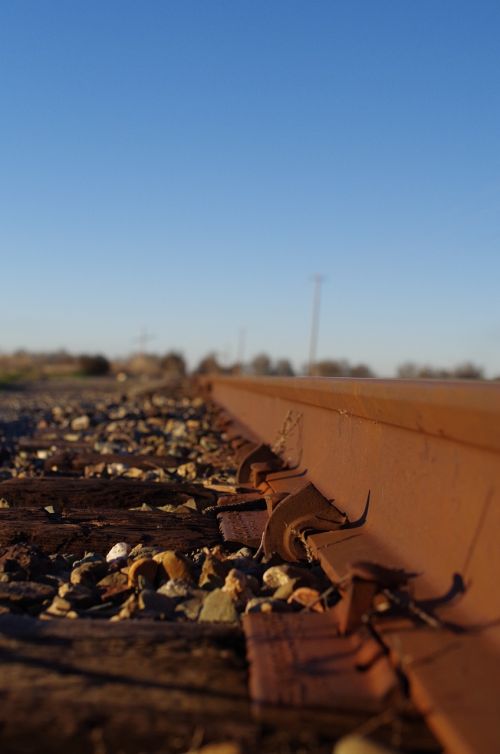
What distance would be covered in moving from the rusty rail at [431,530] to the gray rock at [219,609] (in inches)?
12.9

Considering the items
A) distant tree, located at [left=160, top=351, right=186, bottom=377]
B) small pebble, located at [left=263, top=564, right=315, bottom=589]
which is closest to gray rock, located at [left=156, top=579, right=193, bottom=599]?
small pebble, located at [left=263, top=564, right=315, bottom=589]

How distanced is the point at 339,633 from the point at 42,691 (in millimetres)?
748

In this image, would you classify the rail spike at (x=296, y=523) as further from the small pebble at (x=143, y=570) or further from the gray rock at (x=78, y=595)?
the gray rock at (x=78, y=595)

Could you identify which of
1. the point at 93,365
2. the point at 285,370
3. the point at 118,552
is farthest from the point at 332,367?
the point at 118,552

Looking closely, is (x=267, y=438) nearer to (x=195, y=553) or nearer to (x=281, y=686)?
(x=195, y=553)

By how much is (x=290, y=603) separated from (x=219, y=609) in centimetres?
23

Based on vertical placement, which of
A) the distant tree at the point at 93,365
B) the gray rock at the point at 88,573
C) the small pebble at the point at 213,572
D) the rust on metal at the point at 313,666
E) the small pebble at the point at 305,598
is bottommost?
the distant tree at the point at 93,365

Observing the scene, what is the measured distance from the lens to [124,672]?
2.03 m

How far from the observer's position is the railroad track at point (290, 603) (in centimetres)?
178

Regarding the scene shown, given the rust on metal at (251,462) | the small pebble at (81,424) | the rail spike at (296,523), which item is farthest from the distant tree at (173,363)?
the rail spike at (296,523)

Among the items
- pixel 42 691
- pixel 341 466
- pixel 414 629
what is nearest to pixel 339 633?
pixel 414 629

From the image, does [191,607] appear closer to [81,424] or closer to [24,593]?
[24,593]

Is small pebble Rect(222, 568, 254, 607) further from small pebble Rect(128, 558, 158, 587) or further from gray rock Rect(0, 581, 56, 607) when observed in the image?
gray rock Rect(0, 581, 56, 607)

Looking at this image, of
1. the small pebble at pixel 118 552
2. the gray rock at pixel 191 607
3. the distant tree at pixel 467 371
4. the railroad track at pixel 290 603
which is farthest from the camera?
the distant tree at pixel 467 371
